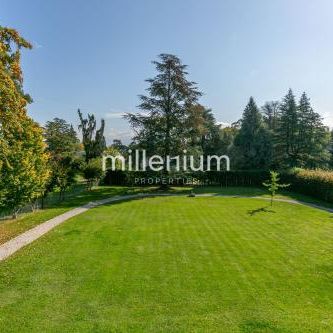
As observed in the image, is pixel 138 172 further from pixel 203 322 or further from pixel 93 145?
pixel 203 322

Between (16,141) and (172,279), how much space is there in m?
12.8

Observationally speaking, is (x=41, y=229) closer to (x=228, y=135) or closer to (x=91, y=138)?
(x=91, y=138)

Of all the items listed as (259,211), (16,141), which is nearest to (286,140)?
(259,211)

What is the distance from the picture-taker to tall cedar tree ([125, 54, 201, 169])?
113 feet

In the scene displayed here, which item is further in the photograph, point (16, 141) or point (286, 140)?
point (286, 140)

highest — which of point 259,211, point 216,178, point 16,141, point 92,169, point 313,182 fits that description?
point 16,141

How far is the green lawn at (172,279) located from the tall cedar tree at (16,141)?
3.21m

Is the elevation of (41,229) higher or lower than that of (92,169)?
lower

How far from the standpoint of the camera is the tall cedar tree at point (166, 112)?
3434 centimetres

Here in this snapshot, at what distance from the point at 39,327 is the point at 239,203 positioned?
20.0 m

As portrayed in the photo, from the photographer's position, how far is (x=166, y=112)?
34.9 m

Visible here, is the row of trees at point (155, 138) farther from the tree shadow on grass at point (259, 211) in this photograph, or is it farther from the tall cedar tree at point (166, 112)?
the tree shadow on grass at point (259, 211)

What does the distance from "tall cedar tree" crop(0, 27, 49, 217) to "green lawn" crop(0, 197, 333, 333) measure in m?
3.21

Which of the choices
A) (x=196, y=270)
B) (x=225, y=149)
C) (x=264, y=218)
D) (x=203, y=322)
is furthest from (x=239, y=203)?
(x=225, y=149)
